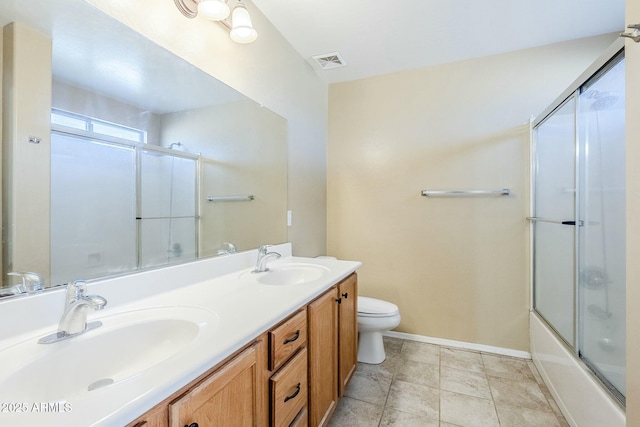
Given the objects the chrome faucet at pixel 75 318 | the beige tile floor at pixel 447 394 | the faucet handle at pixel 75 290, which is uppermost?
the faucet handle at pixel 75 290

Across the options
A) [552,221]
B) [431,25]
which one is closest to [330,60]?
[431,25]

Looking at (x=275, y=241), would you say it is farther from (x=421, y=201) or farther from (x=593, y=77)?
(x=593, y=77)

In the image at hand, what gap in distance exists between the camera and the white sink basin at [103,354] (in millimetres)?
604

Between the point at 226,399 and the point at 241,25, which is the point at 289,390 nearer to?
the point at 226,399

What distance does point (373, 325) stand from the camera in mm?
1982

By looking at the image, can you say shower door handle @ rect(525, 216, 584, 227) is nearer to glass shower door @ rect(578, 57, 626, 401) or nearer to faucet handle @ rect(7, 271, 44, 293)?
glass shower door @ rect(578, 57, 626, 401)

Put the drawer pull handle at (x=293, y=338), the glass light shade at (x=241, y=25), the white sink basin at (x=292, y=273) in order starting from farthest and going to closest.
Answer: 1. the white sink basin at (x=292, y=273)
2. the glass light shade at (x=241, y=25)
3. the drawer pull handle at (x=293, y=338)

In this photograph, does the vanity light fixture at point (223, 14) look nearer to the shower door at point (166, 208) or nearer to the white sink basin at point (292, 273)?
the shower door at point (166, 208)

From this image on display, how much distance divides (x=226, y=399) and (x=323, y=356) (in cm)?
65

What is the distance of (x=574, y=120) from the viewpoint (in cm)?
165

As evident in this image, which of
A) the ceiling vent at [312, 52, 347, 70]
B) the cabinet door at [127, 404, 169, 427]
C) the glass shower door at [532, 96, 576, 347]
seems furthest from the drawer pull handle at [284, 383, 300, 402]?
the ceiling vent at [312, 52, 347, 70]

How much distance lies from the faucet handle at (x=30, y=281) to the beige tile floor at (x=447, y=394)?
56.3 inches

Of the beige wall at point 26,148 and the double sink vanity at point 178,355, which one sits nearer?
the double sink vanity at point 178,355

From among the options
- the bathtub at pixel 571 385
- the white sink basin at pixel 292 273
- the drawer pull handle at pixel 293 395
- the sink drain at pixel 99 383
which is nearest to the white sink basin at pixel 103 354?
the sink drain at pixel 99 383
